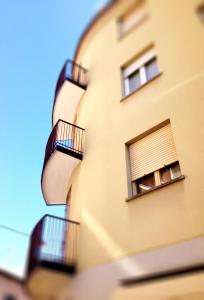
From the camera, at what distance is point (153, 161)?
641 cm

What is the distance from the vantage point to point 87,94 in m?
9.78

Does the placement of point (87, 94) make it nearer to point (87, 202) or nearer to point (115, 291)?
point (87, 202)

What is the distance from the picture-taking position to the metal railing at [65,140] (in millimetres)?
8062

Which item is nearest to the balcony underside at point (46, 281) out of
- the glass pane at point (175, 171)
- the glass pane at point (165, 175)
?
the glass pane at point (165, 175)

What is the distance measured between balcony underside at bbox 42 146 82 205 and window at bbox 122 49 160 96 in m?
2.38

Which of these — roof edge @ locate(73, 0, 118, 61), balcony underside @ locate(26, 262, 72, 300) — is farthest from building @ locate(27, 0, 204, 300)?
roof edge @ locate(73, 0, 118, 61)

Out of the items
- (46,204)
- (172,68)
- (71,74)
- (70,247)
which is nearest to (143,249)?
(70,247)

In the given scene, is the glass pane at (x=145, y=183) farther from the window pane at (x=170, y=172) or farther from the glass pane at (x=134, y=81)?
the glass pane at (x=134, y=81)

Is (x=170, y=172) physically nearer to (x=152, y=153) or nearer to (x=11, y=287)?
(x=152, y=153)

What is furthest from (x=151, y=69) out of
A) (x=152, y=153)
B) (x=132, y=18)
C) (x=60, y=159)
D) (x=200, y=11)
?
(x=60, y=159)

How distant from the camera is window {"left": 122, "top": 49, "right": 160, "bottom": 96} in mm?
8383

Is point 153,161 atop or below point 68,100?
below

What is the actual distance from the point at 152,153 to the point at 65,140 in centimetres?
288

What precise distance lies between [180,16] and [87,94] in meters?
3.57
